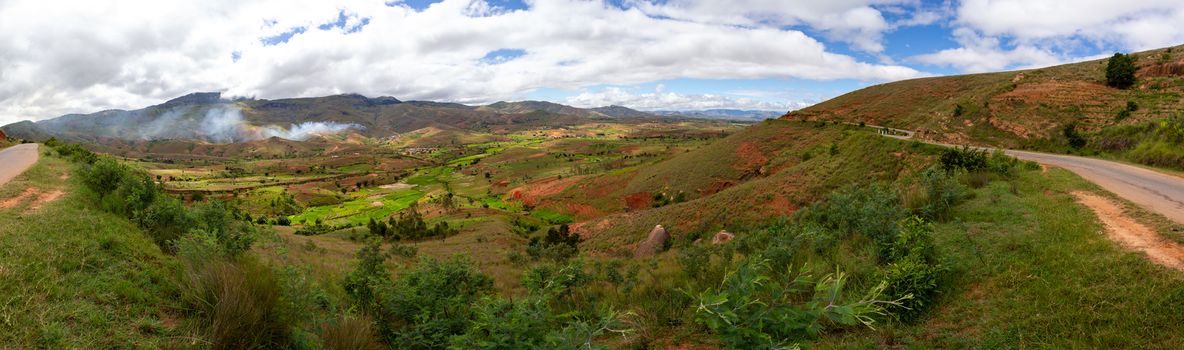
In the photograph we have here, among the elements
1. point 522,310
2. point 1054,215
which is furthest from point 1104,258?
point 522,310

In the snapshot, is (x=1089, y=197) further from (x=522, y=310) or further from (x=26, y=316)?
(x=26, y=316)

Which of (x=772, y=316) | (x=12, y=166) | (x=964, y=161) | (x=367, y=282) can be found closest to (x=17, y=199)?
(x=12, y=166)

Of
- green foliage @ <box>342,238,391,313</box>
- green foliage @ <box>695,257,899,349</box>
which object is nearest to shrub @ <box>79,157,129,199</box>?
green foliage @ <box>342,238,391,313</box>

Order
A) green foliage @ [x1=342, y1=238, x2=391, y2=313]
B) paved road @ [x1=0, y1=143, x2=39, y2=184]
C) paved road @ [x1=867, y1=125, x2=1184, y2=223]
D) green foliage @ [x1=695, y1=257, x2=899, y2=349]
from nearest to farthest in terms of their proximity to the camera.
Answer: green foliage @ [x1=695, y1=257, x2=899, y2=349] < green foliage @ [x1=342, y1=238, x2=391, y2=313] < paved road @ [x1=867, y1=125, x2=1184, y2=223] < paved road @ [x1=0, y1=143, x2=39, y2=184]

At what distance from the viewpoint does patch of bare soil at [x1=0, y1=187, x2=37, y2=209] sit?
10.3 metres

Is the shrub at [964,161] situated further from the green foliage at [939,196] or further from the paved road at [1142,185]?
the green foliage at [939,196]

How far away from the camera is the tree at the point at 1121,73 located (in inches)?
1329

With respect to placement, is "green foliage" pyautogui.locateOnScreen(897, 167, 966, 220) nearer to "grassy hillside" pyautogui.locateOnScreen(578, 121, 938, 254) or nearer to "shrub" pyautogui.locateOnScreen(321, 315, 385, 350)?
"shrub" pyautogui.locateOnScreen(321, 315, 385, 350)

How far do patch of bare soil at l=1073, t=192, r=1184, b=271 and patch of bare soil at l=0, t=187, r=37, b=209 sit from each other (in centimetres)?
2196

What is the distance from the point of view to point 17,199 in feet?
36.3

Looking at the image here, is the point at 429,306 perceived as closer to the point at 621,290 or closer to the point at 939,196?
the point at 621,290

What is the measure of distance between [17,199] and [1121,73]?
61218 mm

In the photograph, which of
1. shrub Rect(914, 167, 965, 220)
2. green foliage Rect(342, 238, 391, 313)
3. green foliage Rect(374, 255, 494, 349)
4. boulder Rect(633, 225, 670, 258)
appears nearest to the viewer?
green foliage Rect(374, 255, 494, 349)

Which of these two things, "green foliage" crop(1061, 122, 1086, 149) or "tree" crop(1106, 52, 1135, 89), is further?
"tree" crop(1106, 52, 1135, 89)
